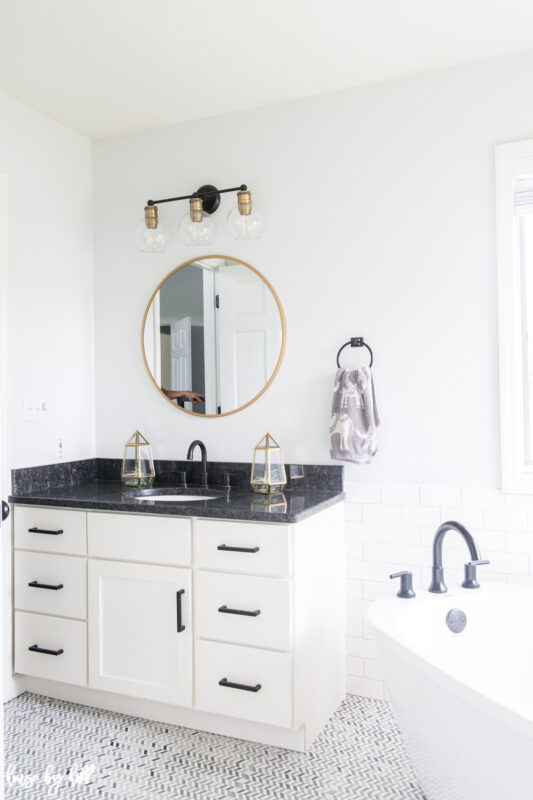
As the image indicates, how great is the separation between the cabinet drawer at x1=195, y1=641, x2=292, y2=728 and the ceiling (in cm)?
224

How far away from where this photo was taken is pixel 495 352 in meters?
2.55

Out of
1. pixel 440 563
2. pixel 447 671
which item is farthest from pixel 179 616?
pixel 447 671

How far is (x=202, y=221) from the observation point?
2.86 metres

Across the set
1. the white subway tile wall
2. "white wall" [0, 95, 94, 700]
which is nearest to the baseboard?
"white wall" [0, 95, 94, 700]

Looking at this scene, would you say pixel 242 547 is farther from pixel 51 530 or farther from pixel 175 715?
pixel 51 530

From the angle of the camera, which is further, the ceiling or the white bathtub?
the ceiling

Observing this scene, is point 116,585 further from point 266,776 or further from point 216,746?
point 266,776

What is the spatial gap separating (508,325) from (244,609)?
148 cm

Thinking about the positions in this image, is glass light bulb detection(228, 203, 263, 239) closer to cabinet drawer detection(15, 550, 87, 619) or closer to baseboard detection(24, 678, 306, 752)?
cabinet drawer detection(15, 550, 87, 619)

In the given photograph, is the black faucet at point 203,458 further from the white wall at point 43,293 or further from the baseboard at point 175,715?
the baseboard at point 175,715

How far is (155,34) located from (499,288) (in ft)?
5.30

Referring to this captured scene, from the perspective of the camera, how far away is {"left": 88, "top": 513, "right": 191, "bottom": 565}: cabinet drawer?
7.98 ft

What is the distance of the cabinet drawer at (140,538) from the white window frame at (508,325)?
1.27m

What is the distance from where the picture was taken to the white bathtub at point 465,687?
1454 mm
